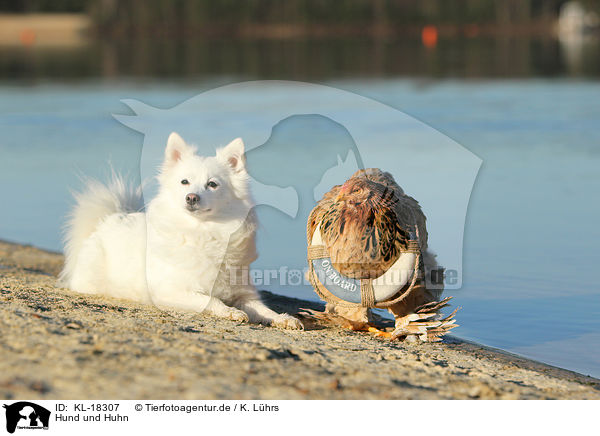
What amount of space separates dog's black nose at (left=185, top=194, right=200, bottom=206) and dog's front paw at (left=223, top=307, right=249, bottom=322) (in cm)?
80

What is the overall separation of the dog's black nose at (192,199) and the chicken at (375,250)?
83cm

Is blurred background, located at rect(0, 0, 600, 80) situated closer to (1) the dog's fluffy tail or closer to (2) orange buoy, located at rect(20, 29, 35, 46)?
(2) orange buoy, located at rect(20, 29, 35, 46)

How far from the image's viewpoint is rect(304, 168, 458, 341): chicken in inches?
217

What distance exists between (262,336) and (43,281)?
2.76 metres

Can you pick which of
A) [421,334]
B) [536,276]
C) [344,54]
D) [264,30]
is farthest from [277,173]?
[264,30]

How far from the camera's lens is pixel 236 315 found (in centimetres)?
573

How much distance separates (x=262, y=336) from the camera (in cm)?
510

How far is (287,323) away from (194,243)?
34.8 inches
